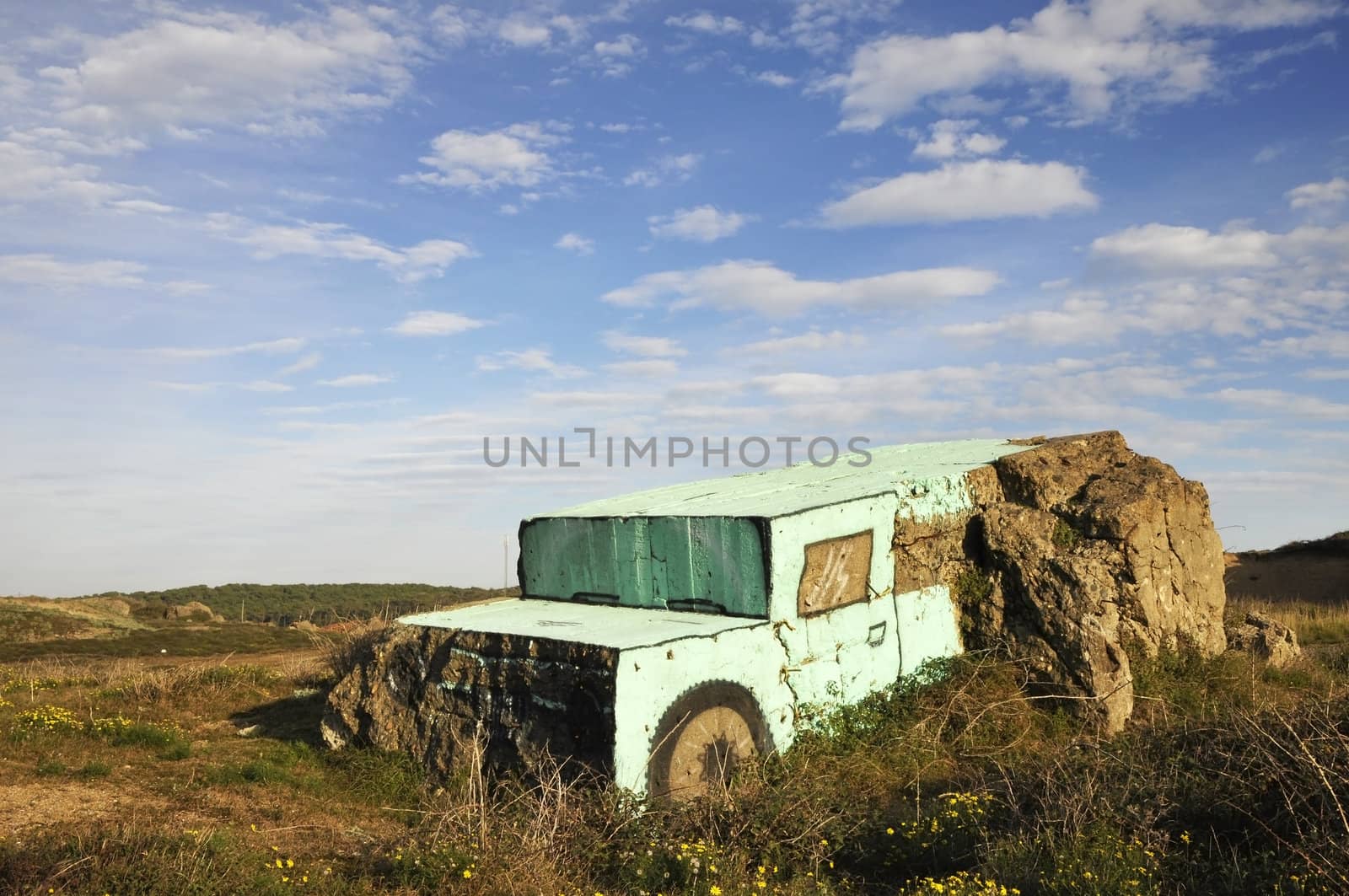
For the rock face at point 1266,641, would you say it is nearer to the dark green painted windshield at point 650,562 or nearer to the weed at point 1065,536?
the weed at point 1065,536

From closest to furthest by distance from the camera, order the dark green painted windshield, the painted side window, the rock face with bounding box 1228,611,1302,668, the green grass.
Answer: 1. the dark green painted windshield
2. the painted side window
3. the rock face with bounding box 1228,611,1302,668
4. the green grass

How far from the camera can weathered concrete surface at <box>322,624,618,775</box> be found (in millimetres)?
6500

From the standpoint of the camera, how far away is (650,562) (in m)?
8.38

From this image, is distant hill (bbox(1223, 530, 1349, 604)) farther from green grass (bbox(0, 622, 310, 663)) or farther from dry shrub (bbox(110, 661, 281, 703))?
green grass (bbox(0, 622, 310, 663))

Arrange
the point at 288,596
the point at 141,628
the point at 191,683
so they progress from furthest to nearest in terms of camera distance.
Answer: the point at 288,596
the point at 141,628
the point at 191,683

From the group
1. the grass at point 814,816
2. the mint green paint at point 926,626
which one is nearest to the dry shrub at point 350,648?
the grass at point 814,816

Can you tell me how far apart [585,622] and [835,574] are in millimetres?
2072

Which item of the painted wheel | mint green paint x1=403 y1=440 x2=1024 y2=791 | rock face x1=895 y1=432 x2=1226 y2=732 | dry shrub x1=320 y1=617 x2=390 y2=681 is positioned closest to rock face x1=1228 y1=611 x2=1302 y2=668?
rock face x1=895 y1=432 x2=1226 y2=732

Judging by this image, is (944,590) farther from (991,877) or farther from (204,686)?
(204,686)

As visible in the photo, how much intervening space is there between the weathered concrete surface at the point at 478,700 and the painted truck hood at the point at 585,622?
0.42ft

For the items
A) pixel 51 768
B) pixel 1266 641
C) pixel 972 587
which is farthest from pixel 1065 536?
pixel 51 768

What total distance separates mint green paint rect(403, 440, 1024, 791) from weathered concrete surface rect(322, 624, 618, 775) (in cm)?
15

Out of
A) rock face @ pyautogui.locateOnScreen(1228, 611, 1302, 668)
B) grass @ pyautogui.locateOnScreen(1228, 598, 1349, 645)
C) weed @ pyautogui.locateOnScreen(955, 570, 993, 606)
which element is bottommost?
grass @ pyautogui.locateOnScreen(1228, 598, 1349, 645)

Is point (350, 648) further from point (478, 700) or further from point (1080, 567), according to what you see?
point (1080, 567)
